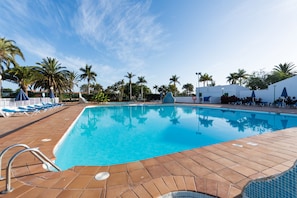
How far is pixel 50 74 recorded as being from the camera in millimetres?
22250

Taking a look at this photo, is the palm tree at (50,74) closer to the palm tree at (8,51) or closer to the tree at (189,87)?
the palm tree at (8,51)

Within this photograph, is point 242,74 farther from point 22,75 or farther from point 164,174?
point 22,75

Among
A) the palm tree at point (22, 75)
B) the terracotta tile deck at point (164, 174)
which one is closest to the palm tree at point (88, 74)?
the palm tree at point (22, 75)

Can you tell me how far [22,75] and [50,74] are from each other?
374 cm

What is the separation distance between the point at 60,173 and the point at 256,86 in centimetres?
3338

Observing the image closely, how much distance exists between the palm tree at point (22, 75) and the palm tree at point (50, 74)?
117 centimetres

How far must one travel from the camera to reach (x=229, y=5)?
7785mm

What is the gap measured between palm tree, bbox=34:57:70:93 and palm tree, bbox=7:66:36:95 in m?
1.17

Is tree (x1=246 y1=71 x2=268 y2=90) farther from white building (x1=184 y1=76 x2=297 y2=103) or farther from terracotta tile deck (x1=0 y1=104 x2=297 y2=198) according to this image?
terracotta tile deck (x1=0 y1=104 x2=297 y2=198)

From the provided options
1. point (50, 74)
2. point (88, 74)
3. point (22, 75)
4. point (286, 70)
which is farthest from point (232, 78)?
point (22, 75)

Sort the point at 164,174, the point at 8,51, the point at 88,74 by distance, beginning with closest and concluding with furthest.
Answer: the point at 164,174 → the point at 8,51 → the point at 88,74

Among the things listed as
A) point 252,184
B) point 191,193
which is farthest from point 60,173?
point 252,184

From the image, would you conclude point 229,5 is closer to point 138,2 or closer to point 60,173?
point 138,2

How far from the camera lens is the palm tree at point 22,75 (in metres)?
18.3
